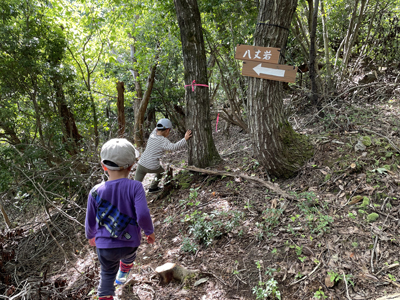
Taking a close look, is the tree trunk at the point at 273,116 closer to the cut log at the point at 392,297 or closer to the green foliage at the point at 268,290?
the green foliage at the point at 268,290

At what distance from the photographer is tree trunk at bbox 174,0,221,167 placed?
14.6ft

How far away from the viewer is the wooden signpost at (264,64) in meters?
3.57

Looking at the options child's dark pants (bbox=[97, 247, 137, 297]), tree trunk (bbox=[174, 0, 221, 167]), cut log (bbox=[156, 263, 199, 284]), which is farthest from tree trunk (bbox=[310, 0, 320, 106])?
child's dark pants (bbox=[97, 247, 137, 297])

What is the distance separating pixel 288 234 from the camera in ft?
9.59

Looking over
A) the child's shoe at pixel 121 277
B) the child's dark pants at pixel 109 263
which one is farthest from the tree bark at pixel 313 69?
the child's shoe at pixel 121 277

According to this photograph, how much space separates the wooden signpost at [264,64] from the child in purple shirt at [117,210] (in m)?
2.25

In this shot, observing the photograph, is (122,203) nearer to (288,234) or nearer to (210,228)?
(210,228)

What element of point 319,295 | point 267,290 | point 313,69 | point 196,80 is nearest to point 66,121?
point 196,80

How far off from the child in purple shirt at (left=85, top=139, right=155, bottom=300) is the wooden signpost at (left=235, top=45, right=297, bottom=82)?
2.25 metres

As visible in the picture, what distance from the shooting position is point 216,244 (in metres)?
3.15

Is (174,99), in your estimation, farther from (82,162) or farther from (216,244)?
(216,244)

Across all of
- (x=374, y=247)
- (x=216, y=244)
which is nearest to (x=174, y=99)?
(x=216, y=244)

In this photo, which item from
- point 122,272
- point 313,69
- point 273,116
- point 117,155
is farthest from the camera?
point 313,69

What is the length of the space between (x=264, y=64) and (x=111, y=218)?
2.87 meters
